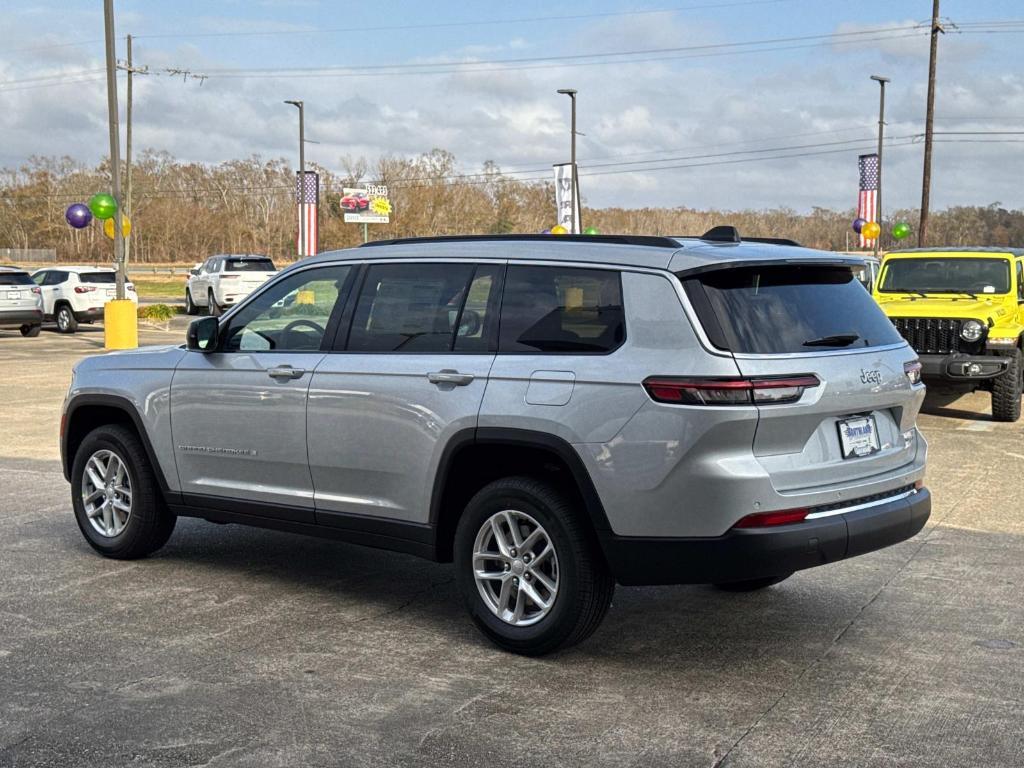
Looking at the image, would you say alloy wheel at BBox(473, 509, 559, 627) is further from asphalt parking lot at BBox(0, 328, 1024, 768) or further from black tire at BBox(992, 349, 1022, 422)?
black tire at BBox(992, 349, 1022, 422)

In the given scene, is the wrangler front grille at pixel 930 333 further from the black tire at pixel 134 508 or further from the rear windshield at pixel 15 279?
the rear windshield at pixel 15 279

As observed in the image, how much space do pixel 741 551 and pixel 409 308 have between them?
1.99 metres

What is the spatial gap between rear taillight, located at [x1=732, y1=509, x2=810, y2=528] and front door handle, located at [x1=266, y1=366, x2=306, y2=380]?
93.2 inches

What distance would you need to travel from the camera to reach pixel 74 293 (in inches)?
1193

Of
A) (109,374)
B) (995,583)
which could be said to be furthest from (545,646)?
(109,374)

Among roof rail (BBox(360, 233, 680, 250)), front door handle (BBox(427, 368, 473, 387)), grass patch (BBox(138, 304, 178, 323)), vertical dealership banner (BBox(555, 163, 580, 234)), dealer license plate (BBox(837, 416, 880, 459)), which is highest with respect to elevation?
vertical dealership banner (BBox(555, 163, 580, 234))

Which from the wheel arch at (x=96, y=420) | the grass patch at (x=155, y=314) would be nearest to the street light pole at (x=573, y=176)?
the grass patch at (x=155, y=314)

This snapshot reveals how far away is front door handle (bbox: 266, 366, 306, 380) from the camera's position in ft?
20.4

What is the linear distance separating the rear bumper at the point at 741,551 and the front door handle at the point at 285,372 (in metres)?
1.90

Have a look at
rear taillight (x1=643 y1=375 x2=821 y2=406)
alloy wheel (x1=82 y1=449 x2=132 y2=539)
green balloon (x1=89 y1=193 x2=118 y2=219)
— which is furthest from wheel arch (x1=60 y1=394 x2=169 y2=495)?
green balloon (x1=89 y1=193 x2=118 y2=219)

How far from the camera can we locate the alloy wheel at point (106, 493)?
7215mm

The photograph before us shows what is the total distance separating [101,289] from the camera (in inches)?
1201

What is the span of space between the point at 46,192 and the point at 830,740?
128 m

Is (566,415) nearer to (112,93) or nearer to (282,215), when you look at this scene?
(112,93)
